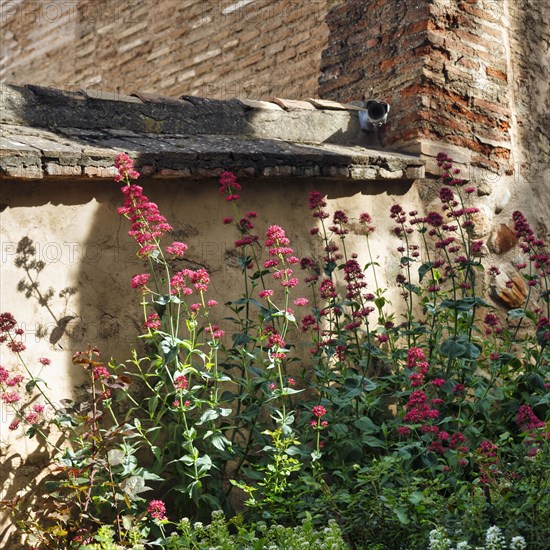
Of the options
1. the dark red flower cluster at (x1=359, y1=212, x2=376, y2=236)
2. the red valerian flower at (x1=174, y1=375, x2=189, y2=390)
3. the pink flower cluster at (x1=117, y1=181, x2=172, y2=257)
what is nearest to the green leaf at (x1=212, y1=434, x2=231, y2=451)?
the red valerian flower at (x1=174, y1=375, x2=189, y2=390)

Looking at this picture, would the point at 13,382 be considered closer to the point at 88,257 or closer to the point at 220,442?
the point at 88,257

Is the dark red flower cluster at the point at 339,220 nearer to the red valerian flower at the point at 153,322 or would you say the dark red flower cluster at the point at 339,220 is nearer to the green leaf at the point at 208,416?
the red valerian flower at the point at 153,322

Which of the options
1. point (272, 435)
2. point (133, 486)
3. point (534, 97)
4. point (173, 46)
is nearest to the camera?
point (133, 486)

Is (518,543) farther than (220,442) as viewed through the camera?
No

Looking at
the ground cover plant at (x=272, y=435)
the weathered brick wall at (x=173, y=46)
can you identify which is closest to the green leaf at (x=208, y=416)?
the ground cover plant at (x=272, y=435)

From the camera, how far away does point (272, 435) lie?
3.35 meters

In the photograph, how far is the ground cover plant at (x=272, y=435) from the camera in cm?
303

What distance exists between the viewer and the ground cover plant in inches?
119

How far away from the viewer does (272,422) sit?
3.83 m

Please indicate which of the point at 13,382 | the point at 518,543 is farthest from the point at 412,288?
the point at 13,382

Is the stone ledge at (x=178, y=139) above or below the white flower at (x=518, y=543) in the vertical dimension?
above

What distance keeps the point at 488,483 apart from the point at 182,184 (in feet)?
6.21

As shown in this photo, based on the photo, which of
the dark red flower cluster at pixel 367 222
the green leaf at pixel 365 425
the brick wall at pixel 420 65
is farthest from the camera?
the brick wall at pixel 420 65

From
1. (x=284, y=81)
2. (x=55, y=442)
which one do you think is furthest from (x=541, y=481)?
(x=284, y=81)
